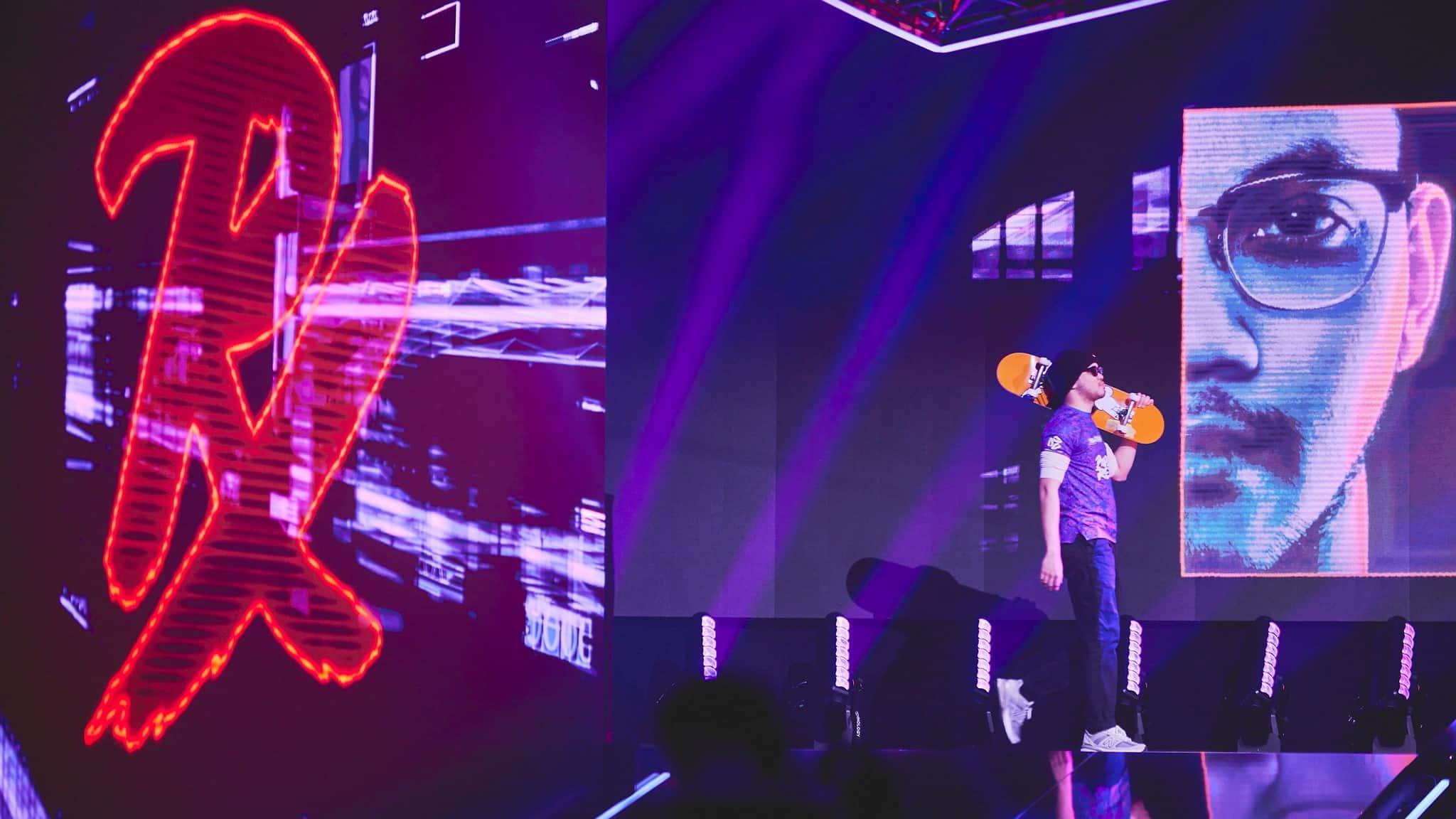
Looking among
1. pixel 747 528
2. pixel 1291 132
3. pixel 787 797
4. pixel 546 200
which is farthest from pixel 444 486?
pixel 1291 132

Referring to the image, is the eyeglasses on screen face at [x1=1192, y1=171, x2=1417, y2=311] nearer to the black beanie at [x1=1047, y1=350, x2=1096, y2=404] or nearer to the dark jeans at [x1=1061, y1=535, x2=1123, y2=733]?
the black beanie at [x1=1047, y1=350, x2=1096, y2=404]

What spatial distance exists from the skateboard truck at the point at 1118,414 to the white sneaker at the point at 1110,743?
1721 millimetres

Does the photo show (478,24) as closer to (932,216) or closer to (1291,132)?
(932,216)

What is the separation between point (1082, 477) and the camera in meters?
4.77

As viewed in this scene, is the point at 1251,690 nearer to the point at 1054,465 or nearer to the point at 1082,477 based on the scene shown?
the point at 1082,477

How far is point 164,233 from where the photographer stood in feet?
8.30

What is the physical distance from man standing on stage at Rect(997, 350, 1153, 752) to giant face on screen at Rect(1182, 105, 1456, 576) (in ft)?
4.35

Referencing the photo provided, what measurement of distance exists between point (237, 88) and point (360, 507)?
1.00 meters

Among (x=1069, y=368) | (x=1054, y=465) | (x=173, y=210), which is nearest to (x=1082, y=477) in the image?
(x=1054, y=465)

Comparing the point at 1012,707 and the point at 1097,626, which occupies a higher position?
the point at 1097,626

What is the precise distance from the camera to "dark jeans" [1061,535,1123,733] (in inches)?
182

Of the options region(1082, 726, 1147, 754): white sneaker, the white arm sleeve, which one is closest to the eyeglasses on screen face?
the white arm sleeve

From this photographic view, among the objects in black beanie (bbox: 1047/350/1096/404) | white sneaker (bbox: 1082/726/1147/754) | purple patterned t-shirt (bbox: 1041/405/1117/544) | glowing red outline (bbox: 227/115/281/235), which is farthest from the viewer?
black beanie (bbox: 1047/350/1096/404)

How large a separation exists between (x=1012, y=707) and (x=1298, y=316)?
2375mm
